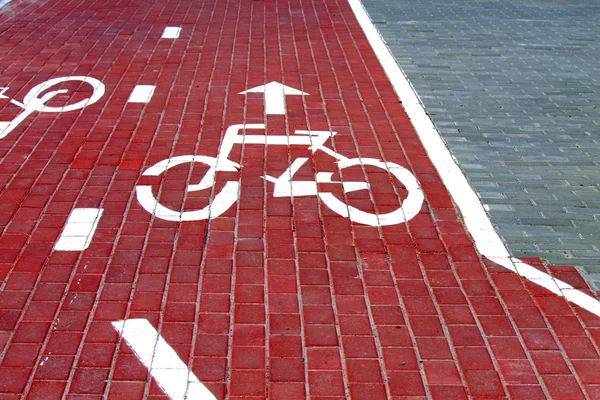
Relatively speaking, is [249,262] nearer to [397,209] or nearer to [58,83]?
[397,209]

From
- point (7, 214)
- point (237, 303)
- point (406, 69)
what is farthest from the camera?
point (406, 69)

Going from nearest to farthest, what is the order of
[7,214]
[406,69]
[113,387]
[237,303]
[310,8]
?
[113,387] < [237,303] < [7,214] < [406,69] < [310,8]

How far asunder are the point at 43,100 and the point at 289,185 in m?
3.36

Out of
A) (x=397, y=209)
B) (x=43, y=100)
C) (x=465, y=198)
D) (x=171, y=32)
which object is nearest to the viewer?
(x=397, y=209)

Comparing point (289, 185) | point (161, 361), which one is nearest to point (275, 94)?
point (289, 185)

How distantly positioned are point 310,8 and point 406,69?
333cm

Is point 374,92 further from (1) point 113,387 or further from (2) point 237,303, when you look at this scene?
(1) point 113,387

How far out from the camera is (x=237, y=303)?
173 inches

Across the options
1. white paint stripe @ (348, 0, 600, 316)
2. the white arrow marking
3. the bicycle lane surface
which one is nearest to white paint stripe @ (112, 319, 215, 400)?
the bicycle lane surface

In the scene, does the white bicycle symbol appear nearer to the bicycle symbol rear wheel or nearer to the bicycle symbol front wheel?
the bicycle symbol front wheel

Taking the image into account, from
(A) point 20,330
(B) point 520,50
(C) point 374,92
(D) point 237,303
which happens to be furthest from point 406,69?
(A) point 20,330

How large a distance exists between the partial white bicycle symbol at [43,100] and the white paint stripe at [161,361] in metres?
3.43

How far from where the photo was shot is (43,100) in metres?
7.39

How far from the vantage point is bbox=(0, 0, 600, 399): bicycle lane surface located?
3.87 m
